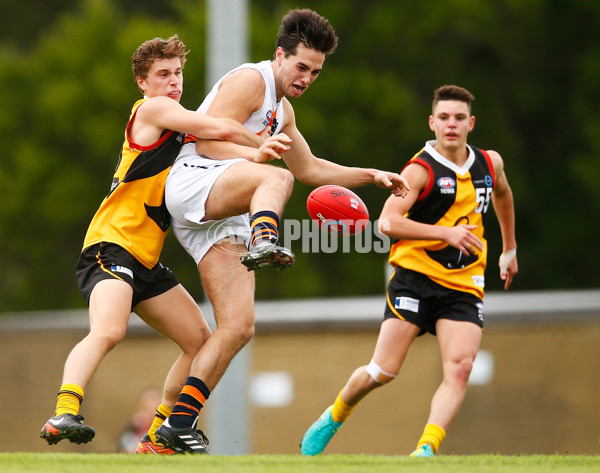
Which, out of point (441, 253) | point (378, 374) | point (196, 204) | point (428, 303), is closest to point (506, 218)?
point (441, 253)

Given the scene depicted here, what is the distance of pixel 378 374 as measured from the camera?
6484 mm

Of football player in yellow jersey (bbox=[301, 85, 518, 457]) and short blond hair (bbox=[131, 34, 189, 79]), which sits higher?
short blond hair (bbox=[131, 34, 189, 79])

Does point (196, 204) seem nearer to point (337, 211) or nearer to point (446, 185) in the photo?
point (337, 211)

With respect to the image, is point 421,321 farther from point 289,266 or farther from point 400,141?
point 400,141

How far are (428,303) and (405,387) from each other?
21.9ft

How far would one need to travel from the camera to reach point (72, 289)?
2367 cm

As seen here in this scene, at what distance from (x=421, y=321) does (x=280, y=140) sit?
5.72 ft

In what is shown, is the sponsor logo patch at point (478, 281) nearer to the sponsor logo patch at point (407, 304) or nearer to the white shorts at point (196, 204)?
the sponsor logo patch at point (407, 304)

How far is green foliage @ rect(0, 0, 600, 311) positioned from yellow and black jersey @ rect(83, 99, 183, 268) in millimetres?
15665

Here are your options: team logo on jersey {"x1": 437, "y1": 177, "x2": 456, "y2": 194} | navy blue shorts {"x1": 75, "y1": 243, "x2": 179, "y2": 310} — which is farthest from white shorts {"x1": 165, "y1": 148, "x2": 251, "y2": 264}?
team logo on jersey {"x1": 437, "y1": 177, "x2": 456, "y2": 194}

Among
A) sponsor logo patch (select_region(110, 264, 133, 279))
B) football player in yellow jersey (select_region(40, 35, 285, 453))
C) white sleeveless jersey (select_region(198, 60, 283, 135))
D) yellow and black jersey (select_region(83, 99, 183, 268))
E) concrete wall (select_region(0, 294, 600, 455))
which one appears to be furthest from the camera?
concrete wall (select_region(0, 294, 600, 455))

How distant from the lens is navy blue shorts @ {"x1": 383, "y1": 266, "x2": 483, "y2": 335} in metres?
6.42

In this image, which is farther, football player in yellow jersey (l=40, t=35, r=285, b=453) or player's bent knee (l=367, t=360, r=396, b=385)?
player's bent knee (l=367, t=360, r=396, b=385)

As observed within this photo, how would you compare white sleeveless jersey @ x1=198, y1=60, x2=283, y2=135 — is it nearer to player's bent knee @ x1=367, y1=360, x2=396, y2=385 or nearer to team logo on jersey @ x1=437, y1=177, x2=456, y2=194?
team logo on jersey @ x1=437, y1=177, x2=456, y2=194
